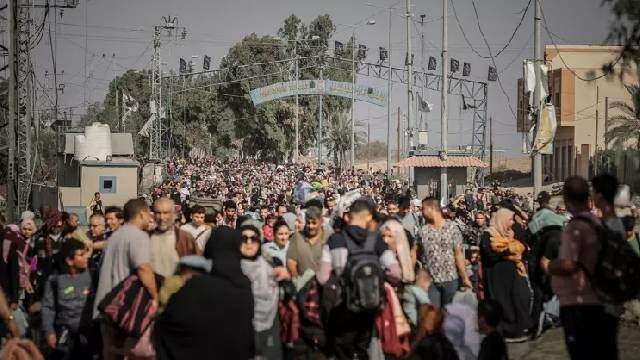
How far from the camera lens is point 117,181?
4456 centimetres

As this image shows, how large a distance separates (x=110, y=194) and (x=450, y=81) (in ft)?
91.1

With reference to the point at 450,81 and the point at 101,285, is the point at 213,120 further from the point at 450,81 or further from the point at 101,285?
the point at 101,285

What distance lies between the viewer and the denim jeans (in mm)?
10531

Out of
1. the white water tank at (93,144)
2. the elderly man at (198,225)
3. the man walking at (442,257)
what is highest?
the white water tank at (93,144)

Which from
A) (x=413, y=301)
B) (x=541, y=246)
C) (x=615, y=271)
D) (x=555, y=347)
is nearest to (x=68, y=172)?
(x=555, y=347)

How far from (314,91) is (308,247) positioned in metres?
51.0

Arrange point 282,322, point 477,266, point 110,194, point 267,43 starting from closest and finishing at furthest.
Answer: point 282,322 < point 477,266 < point 110,194 < point 267,43

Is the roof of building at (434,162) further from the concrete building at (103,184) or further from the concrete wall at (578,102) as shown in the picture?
the concrete wall at (578,102)

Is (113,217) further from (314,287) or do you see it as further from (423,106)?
(423,106)

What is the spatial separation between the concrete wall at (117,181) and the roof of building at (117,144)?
5910 millimetres

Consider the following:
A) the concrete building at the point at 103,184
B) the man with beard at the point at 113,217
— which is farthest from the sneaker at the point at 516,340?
the concrete building at the point at 103,184

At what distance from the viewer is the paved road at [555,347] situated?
10.5 meters

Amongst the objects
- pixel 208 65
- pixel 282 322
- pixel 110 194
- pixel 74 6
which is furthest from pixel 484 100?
pixel 282 322

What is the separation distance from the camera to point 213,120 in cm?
10300
